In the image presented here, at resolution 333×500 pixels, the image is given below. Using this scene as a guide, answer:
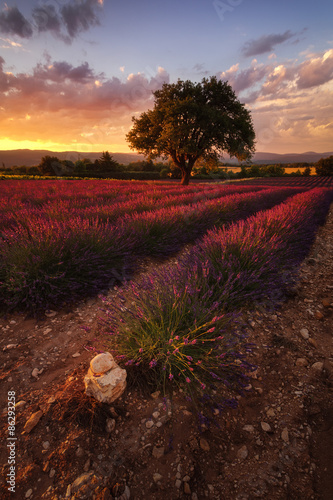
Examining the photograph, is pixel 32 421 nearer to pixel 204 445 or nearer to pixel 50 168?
pixel 204 445

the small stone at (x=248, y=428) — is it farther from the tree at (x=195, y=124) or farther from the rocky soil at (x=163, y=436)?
the tree at (x=195, y=124)

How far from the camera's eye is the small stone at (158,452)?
1203 millimetres

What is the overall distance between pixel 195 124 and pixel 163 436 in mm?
17880

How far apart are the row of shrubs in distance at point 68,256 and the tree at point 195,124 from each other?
43.5 feet

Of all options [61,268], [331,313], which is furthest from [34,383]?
[331,313]

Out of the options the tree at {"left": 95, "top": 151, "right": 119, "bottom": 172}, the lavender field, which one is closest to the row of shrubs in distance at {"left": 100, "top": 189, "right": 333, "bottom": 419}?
the lavender field

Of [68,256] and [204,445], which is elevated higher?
[68,256]

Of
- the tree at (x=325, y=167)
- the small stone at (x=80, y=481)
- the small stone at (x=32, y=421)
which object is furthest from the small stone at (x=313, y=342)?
the tree at (x=325, y=167)

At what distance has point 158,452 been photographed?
1.22m

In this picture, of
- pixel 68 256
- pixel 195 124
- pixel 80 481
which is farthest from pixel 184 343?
pixel 195 124

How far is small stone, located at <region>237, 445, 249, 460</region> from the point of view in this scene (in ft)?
3.97

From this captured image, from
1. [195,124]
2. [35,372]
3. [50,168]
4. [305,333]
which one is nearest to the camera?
[35,372]

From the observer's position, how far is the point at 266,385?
1651 millimetres

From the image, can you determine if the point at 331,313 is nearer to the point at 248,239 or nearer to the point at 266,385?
the point at 248,239
